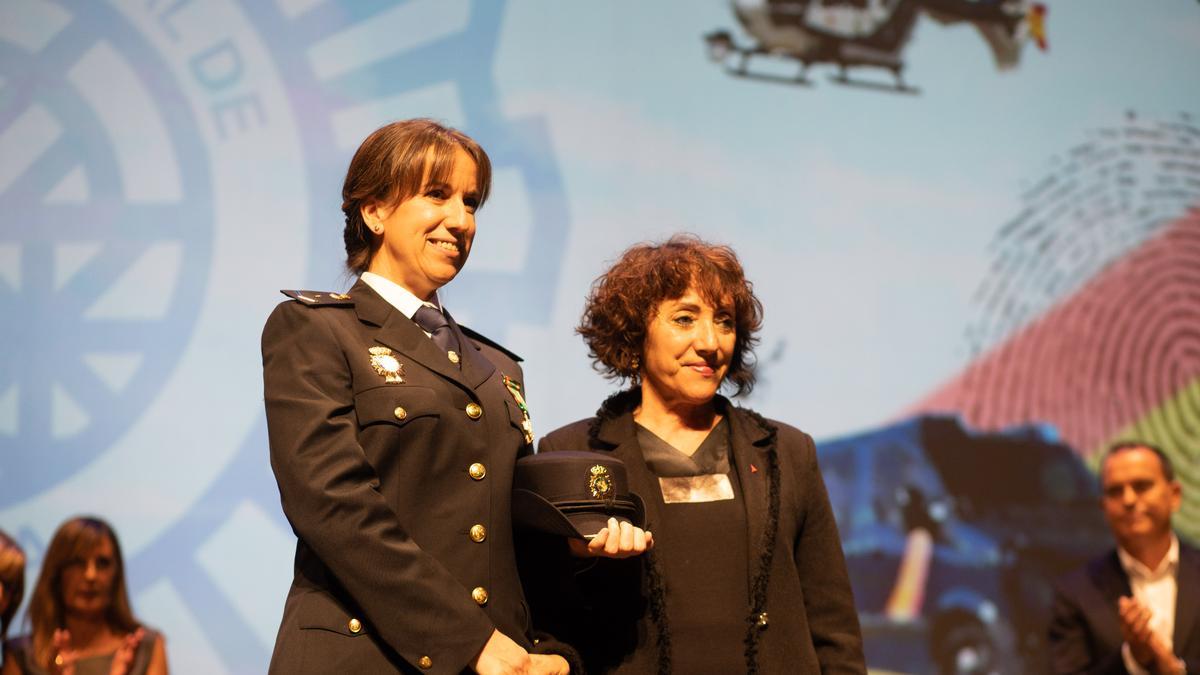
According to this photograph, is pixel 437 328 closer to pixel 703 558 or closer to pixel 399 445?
pixel 399 445

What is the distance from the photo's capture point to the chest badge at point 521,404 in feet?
6.84

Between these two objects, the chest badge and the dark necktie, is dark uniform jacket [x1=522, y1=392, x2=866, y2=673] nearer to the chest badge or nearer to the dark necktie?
the chest badge

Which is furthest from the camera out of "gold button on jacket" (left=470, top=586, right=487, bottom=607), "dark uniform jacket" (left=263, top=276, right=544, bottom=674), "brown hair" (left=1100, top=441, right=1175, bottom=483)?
"brown hair" (left=1100, top=441, right=1175, bottom=483)

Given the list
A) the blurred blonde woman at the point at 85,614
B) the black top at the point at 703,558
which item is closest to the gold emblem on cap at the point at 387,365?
the black top at the point at 703,558

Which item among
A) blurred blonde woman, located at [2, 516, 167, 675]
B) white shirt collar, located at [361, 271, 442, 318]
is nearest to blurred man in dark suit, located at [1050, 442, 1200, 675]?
white shirt collar, located at [361, 271, 442, 318]

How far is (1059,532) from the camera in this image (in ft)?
14.1

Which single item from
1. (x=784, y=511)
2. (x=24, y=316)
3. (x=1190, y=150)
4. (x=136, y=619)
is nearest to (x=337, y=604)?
(x=784, y=511)

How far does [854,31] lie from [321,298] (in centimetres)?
295

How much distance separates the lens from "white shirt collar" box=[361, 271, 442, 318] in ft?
6.58

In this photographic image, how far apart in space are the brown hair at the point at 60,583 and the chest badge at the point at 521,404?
6.43ft

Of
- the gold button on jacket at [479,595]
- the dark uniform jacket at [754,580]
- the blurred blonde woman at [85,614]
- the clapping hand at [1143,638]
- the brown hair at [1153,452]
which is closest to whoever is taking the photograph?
the gold button on jacket at [479,595]

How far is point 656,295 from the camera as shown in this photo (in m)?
2.44

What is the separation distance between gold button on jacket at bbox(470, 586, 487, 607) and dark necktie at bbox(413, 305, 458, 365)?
375 mm

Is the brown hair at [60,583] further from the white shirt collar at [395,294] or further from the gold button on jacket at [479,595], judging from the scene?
the gold button on jacket at [479,595]
